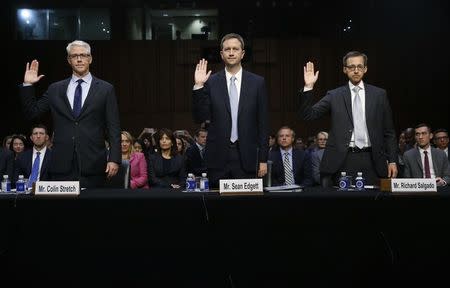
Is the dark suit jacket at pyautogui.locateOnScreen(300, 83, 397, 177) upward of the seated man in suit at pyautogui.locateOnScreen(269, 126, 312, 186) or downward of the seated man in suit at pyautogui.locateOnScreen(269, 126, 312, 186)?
upward

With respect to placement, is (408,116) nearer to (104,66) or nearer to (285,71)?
(285,71)

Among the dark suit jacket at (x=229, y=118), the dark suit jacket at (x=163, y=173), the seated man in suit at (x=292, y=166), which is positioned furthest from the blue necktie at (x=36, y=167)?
the dark suit jacket at (x=229, y=118)

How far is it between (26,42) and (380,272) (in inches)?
371

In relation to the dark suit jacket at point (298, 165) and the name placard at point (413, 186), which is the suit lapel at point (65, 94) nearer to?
the name placard at point (413, 186)

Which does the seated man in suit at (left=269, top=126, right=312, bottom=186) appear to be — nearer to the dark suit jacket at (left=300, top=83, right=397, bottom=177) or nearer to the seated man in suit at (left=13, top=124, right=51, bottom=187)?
the seated man in suit at (left=13, top=124, right=51, bottom=187)

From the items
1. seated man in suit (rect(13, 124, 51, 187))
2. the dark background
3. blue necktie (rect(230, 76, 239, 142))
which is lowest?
seated man in suit (rect(13, 124, 51, 187))

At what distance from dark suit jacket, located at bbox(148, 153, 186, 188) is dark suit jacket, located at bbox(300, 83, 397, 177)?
225 cm

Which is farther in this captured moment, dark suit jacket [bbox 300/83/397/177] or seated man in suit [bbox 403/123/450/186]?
seated man in suit [bbox 403/123/450/186]

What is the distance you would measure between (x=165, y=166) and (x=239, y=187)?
273 cm

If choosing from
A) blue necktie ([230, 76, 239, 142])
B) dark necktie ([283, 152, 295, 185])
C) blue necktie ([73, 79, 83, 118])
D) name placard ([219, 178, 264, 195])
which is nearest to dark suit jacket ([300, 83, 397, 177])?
blue necktie ([230, 76, 239, 142])

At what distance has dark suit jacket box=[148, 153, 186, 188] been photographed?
203 inches

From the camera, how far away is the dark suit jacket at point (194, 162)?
5258 millimetres

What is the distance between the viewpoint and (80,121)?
3.08m

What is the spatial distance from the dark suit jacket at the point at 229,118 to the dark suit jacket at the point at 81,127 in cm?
50
